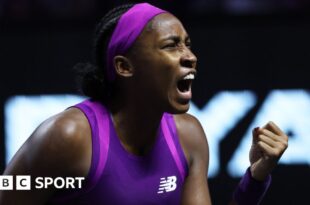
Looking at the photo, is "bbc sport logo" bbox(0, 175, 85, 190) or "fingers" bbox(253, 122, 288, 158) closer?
"bbc sport logo" bbox(0, 175, 85, 190)

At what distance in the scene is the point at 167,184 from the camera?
2.57 metres

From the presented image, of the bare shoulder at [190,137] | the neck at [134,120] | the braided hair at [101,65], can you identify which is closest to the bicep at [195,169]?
the bare shoulder at [190,137]

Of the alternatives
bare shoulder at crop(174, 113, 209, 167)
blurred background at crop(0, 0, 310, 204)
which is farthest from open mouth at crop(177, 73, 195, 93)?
blurred background at crop(0, 0, 310, 204)

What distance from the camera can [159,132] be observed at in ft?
8.73

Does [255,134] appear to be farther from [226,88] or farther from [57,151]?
[226,88]

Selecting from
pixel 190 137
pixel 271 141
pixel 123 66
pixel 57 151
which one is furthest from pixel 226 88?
pixel 57 151

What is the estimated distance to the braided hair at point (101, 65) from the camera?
2.57 metres

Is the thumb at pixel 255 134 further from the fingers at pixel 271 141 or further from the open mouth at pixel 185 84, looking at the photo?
the open mouth at pixel 185 84

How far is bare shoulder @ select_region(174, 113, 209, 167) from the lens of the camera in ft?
8.79

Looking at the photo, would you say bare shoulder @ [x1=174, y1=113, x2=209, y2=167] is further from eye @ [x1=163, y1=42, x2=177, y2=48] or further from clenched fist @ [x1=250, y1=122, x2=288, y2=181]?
eye @ [x1=163, y1=42, x2=177, y2=48]

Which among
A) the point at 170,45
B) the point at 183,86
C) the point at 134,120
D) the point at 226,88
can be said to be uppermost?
the point at 170,45

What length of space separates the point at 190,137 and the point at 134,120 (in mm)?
232

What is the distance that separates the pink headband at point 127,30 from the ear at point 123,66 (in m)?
0.02

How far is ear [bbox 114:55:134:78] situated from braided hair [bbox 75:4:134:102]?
0.07 meters
